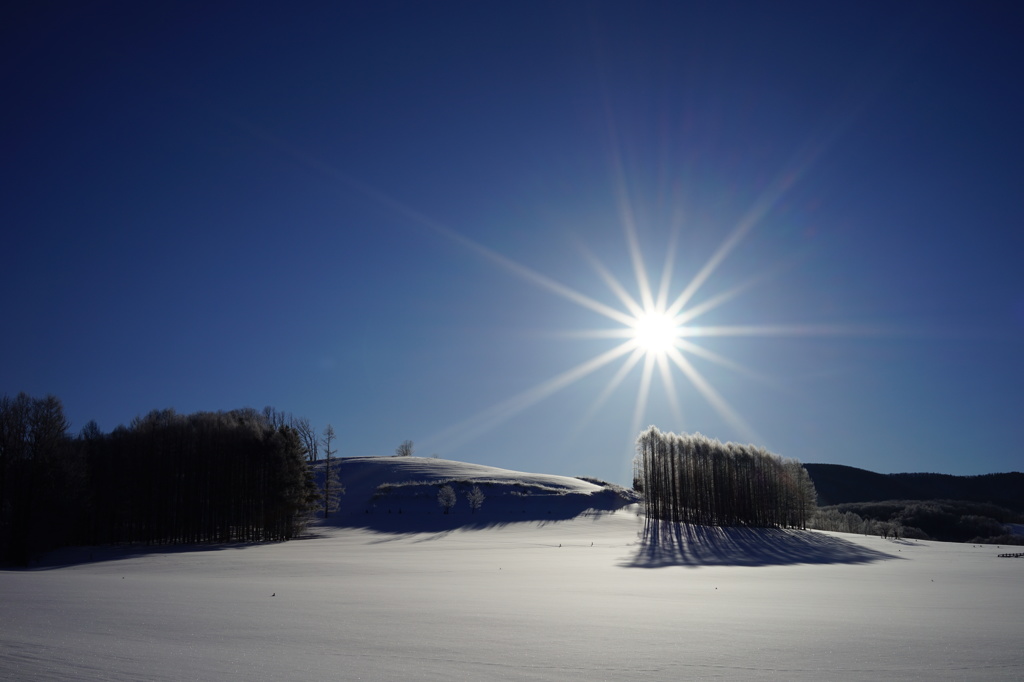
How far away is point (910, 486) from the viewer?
625 feet

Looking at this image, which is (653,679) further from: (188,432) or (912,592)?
(188,432)

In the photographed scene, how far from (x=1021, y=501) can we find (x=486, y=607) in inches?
8186

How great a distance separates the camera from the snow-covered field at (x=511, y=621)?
7.59 metres

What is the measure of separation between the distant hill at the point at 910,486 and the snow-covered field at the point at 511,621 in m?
177

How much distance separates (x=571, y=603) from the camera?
48.5ft

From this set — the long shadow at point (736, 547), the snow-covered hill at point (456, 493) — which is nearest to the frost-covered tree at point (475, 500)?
the snow-covered hill at point (456, 493)

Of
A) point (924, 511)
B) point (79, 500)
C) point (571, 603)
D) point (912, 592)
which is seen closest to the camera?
point (571, 603)

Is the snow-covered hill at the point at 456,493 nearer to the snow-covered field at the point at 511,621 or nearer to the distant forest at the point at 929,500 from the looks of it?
the snow-covered field at the point at 511,621

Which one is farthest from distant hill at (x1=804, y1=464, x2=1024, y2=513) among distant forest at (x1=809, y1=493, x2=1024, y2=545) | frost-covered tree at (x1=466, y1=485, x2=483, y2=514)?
frost-covered tree at (x1=466, y1=485, x2=483, y2=514)

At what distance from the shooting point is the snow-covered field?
24.9 ft

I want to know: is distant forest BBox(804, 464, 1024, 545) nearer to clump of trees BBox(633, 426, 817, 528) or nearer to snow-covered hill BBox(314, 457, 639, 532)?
clump of trees BBox(633, 426, 817, 528)

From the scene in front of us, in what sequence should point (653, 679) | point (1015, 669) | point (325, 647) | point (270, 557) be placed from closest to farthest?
point (653, 679) < point (1015, 669) < point (325, 647) < point (270, 557)

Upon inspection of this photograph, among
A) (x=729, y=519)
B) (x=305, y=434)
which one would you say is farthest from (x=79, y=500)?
(x=729, y=519)

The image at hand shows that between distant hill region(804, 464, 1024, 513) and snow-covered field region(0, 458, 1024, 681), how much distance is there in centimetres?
17739
